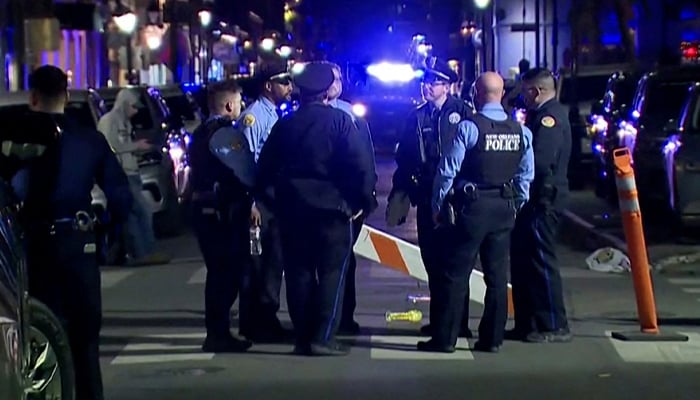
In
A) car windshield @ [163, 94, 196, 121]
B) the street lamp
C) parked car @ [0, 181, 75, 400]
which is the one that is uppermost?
the street lamp

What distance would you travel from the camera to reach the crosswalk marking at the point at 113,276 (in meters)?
14.8

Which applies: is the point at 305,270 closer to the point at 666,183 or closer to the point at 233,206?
the point at 233,206

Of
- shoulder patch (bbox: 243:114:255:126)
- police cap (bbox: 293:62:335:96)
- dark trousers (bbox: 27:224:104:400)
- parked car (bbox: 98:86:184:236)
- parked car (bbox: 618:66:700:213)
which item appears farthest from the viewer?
parked car (bbox: 618:66:700:213)

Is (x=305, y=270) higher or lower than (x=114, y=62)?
lower

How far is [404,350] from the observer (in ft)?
35.2

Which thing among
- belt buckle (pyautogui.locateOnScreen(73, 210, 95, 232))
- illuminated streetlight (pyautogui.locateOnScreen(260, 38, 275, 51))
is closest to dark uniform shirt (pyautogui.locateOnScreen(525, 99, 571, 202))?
belt buckle (pyautogui.locateOnScreen(73, 210, 95, 232))

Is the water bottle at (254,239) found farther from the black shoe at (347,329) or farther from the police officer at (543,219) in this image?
the police officer at (543,219)

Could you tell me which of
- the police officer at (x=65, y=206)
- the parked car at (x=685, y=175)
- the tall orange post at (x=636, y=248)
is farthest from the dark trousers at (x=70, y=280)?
the parked car at (x=685, y=175)

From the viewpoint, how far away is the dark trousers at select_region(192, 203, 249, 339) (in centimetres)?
1058

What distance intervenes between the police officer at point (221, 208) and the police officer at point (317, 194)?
207mm

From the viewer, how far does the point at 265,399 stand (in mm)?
9094

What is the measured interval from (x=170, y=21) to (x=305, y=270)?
106 feet

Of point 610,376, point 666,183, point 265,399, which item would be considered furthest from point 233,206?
point 666,183

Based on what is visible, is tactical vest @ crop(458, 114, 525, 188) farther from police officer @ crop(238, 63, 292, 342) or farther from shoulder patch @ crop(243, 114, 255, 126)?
shoulder patch @ crop(243, 114, 255, 126)
